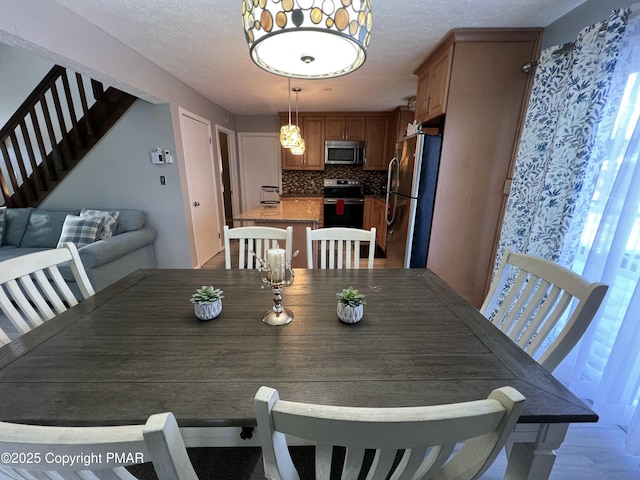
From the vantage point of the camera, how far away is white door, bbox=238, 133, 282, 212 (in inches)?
196

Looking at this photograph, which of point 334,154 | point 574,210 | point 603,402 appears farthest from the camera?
point 334,154

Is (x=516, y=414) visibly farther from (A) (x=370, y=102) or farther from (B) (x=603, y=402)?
(A) (x=370, y=102)

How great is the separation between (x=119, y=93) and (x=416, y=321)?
3694 mm

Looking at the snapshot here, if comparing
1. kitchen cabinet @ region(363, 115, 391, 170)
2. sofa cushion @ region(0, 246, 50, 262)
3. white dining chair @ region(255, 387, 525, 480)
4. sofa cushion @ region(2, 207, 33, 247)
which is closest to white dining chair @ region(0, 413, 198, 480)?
white dining chair @ region(255, 387, 525, 480)

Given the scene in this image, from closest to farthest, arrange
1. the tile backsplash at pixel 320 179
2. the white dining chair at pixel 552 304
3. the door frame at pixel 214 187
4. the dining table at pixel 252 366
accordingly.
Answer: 1. the dining table at pixel 252 366
2. the white dining chair at pixel 552 304
3. the door frame at pixel 214 187
4. the tile backsplash at pixel 320 179

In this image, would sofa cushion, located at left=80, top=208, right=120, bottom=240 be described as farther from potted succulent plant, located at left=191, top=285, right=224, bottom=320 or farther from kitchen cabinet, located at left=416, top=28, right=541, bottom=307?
kitchen cabinet, located at left=416, top=28, right=541, bottom=307

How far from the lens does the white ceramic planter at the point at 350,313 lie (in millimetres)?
993

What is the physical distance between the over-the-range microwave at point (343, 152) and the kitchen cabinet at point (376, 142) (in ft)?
0.42

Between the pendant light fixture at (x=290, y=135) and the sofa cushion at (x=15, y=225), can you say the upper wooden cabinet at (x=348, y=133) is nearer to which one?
the pendant light fixture at (x=290, y=135)

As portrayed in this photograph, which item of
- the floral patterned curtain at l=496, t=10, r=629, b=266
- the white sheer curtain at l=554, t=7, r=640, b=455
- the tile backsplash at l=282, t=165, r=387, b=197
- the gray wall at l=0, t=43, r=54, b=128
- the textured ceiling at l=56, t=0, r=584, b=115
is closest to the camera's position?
the white sheer curtain at l=554, t=7, r=640, b=455

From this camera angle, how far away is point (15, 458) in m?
0.38

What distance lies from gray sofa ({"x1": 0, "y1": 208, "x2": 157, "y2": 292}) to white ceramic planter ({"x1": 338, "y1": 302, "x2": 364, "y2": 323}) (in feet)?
8.08

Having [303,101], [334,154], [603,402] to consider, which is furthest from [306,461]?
[334,154]

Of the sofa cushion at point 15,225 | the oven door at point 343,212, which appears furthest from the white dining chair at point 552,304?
the sofa cushion at point 15,225
